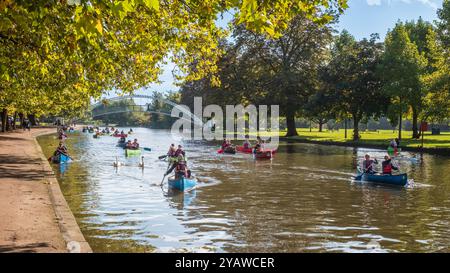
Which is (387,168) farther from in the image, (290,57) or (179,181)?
(290,57)

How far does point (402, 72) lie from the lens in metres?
59.2

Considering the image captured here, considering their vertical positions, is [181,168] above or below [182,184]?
above

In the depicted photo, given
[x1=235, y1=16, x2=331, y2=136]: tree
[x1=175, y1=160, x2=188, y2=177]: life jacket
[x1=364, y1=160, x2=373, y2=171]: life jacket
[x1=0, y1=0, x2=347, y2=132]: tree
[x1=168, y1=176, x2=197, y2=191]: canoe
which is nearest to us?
[x1=0, y1=0, x2=347, y2=132]: tree

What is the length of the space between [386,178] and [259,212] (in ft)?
33.6

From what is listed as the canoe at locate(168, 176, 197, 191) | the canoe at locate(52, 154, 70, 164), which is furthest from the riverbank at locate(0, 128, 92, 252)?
the canoe at locate(52, 154, 70, 164)

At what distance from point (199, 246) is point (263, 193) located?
10034 millimetres

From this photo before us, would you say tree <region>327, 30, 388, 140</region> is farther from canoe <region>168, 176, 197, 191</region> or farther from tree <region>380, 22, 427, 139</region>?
canoe <region>168, 176, 197, 191</region>

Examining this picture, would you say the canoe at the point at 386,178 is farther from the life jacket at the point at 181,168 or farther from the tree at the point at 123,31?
the tree at the point at 123,31

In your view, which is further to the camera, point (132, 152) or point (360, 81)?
point (360, 81)

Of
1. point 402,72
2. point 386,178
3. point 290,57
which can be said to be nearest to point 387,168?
point 386,178

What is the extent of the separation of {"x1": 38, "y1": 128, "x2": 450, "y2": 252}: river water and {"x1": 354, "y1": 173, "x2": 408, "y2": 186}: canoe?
0.61m

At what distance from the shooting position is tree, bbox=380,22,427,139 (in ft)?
193

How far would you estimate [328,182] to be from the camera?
26.8 m
